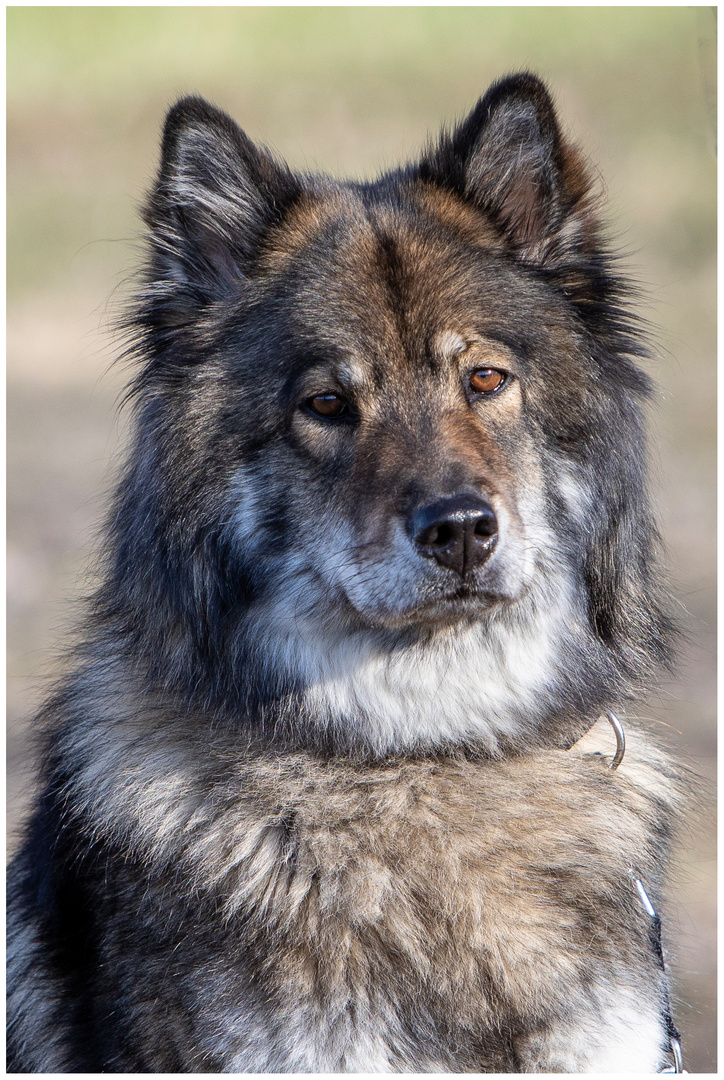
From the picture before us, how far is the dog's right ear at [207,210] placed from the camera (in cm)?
265

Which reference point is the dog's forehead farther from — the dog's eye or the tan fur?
the tan fur

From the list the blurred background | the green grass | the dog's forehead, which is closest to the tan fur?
the dog's forehead

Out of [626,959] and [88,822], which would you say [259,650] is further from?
[626,959]

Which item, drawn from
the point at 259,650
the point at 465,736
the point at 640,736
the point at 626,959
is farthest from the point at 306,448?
the point at 626,959

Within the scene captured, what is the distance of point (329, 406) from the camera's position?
8.41ft

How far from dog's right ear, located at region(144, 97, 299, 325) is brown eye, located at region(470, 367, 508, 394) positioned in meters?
0.75

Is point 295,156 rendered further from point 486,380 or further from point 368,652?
point 368,652

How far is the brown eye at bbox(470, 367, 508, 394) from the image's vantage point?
2.57 m

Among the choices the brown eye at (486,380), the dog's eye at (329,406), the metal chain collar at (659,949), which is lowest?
the metal chain collar at (659,949)

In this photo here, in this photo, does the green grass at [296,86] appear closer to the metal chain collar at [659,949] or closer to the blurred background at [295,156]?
the blurred background at [295,156]

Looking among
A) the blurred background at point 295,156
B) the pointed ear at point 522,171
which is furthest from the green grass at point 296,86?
the pointed ear at point 522,171

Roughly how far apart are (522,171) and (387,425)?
0.89 meters

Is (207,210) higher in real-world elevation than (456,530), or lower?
higher

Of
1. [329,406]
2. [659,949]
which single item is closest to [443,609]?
[329,406]
